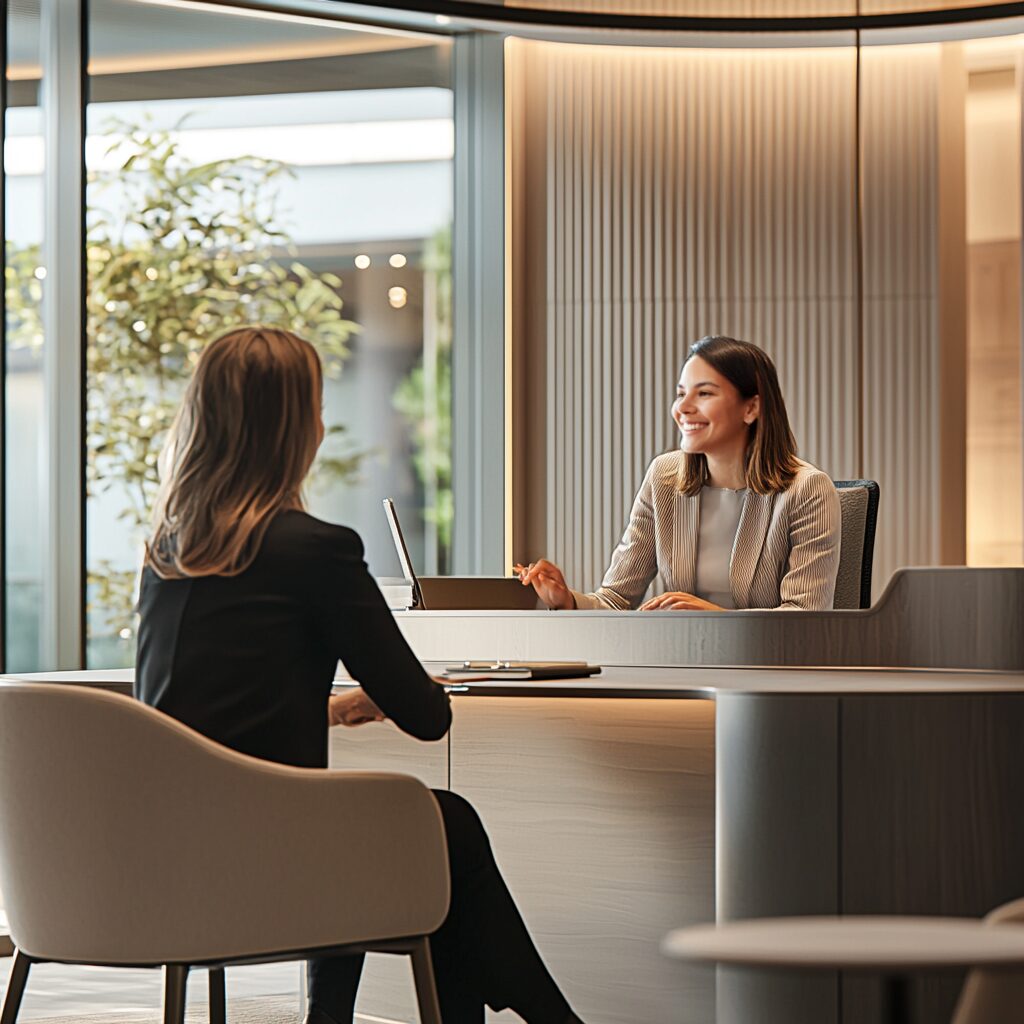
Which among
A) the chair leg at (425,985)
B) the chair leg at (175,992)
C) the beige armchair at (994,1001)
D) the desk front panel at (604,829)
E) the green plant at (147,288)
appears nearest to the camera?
the beige armchair at (994,1001)

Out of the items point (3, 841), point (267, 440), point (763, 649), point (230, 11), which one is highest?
point (230, 11)

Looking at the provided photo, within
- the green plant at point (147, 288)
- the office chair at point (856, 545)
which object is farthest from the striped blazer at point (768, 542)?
the green plant at point (147, 288)

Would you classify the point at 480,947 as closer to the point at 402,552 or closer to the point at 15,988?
the point at 15,988

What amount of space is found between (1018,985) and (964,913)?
1.01 metres

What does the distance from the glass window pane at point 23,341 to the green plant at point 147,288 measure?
1cm

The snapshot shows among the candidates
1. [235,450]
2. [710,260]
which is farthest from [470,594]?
[710,260]

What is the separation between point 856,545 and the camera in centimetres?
396

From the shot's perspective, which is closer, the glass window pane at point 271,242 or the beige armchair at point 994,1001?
the beige armchair at point 994,1001

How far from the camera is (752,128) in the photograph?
6094 millimetres

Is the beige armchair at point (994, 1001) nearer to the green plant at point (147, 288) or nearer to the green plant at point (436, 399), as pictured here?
the green plant at point (147, 288)

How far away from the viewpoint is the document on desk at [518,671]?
2.73 m

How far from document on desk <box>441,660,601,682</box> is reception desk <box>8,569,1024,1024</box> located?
4 centimetres

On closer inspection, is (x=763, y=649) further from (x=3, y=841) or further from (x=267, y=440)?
(x=3, y=841)

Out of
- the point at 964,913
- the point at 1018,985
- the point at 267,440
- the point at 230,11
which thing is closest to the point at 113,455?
the point at 230,11
